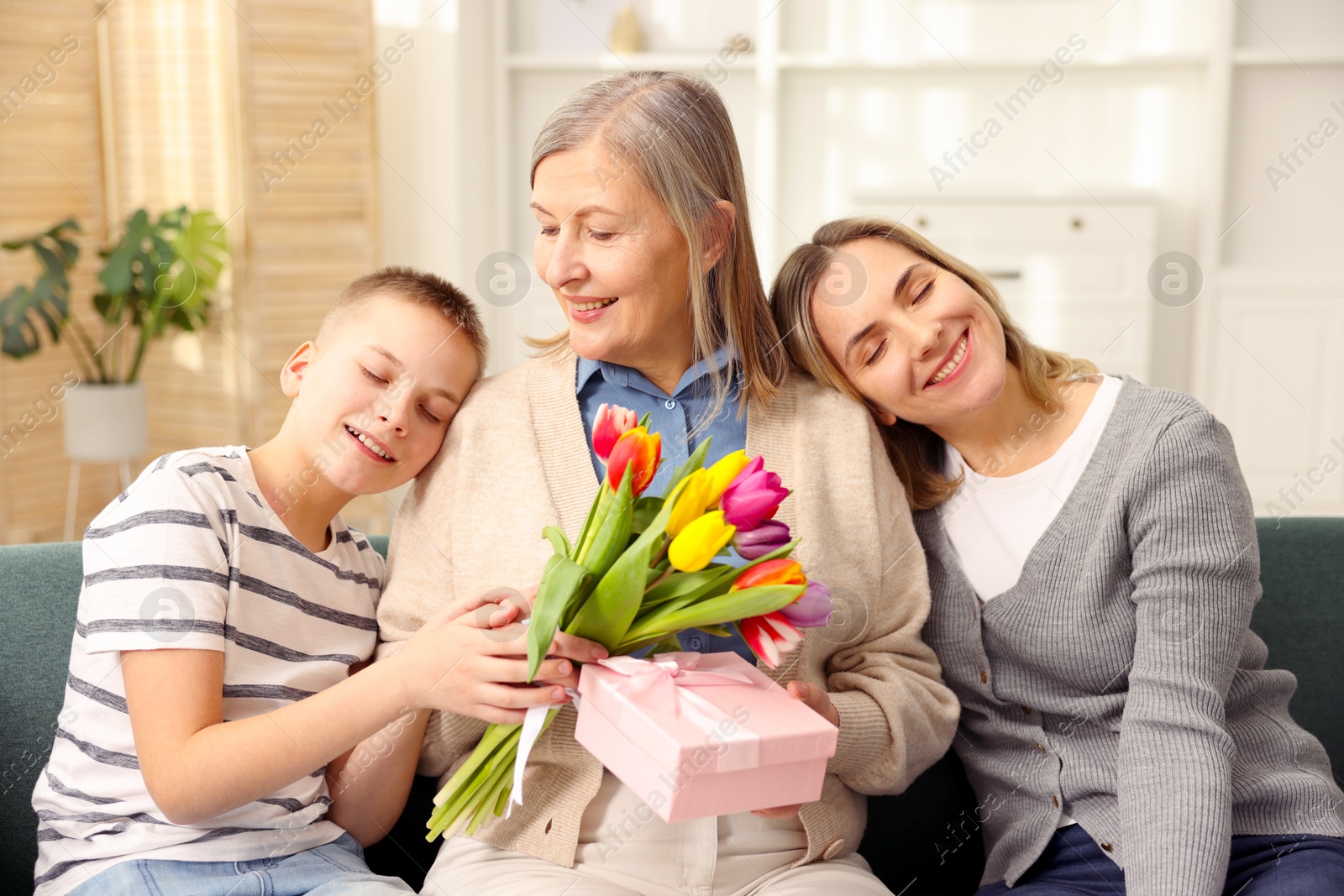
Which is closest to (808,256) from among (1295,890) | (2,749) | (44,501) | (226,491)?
(226,491)

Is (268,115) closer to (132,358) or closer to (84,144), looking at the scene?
(84,144)

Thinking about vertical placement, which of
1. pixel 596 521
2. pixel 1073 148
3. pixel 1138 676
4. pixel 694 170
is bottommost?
pixel 1138 676

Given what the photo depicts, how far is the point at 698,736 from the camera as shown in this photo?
3.17 feet

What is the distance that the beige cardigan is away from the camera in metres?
1.34

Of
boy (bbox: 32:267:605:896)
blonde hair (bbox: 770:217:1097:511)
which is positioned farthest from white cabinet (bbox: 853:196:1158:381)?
boy (bbox: 32:267:605:896)

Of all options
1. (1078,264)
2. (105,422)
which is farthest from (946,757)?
(105,422)

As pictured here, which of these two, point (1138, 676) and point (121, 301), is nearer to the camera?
point (1138, 676)

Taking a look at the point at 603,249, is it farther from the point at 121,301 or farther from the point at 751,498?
the point at 121,301

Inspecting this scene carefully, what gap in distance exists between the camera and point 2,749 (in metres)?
1.43

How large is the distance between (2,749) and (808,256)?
1.23 m

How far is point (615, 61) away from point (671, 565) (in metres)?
4.34

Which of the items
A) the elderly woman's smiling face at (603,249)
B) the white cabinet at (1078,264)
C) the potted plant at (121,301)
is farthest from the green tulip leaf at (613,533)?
the white cabinet at (1078,264)

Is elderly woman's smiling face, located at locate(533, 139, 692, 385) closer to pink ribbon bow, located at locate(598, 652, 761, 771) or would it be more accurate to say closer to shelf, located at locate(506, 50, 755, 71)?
pink ribbon bow, located at locate(598, 652, 761, 771)

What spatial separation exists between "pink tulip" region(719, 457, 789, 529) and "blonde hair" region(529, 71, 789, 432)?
0.46 meters
